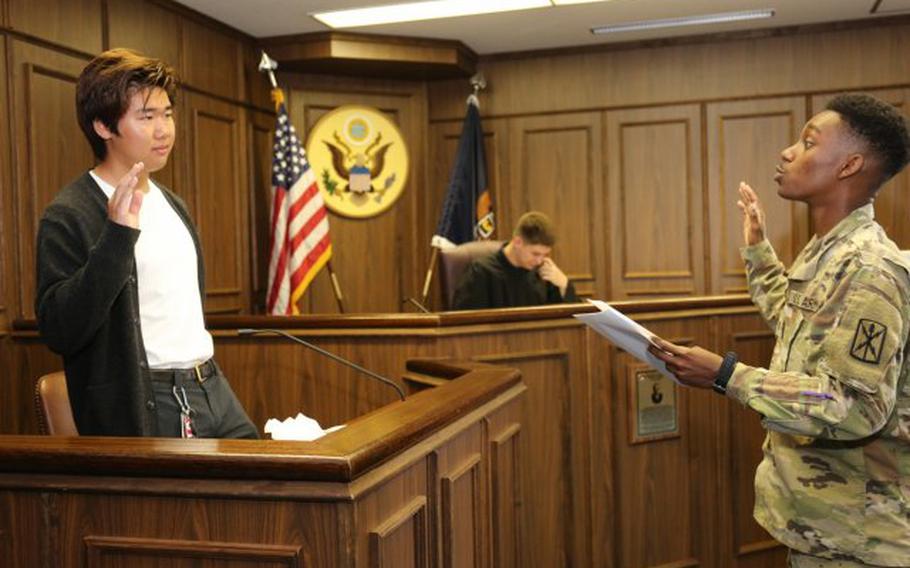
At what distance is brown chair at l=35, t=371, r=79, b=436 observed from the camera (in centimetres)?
208

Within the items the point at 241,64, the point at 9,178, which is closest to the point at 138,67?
the point at 9,178

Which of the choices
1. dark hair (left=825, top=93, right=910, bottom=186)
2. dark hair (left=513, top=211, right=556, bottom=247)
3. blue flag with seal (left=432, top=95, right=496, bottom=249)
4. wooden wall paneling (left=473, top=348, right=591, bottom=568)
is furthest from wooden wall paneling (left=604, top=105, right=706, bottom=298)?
dark hair (left=825, top=93, right=910, bottom=186)

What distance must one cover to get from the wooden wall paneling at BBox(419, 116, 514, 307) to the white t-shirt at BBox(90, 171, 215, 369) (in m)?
4.42

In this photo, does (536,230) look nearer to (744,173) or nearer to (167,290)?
(744,173)

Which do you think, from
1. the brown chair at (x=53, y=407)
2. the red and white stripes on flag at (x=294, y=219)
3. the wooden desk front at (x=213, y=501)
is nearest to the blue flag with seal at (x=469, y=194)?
the red and white stripes on flag at (x=294, y=219)

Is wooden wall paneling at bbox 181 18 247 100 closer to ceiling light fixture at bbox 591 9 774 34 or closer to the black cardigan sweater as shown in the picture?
ceiling light fixture at bbox 591 9 774 34

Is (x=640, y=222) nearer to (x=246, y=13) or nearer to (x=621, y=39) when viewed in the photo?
(x=621, y=39)

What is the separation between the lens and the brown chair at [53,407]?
2.08 metres

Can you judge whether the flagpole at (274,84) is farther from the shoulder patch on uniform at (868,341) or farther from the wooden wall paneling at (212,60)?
the shoulder patch on uniform at (868,341)

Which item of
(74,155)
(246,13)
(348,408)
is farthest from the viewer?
(246,13)

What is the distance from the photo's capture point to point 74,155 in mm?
4215

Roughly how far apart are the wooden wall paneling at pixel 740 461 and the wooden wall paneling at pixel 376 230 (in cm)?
300

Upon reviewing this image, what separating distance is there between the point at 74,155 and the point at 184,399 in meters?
2.78

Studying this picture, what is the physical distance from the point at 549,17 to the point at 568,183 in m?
1.23
